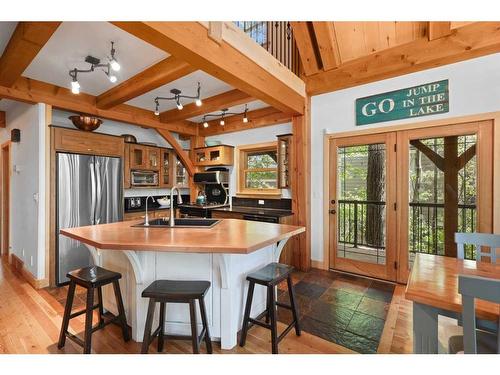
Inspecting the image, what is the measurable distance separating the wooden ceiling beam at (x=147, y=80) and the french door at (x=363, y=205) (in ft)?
7.52

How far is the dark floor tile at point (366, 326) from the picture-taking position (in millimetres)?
2090

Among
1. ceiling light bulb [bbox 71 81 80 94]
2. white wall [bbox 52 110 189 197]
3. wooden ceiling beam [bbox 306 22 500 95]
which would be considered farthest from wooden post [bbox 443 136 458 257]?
white wall [bbox 52 110 189 197]

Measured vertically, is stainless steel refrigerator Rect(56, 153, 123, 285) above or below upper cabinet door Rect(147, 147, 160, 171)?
below

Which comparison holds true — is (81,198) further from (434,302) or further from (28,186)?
(434,302)

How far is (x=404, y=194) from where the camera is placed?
10.2 ft

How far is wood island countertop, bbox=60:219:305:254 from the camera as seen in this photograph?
1610 mm

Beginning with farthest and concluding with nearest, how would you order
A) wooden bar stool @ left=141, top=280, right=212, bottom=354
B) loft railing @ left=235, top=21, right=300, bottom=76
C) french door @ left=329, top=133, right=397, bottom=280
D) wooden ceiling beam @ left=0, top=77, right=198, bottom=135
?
loft railing @ left=235, top=21, right=300, bottom=76 < french door @ left=329, top=133, right=397, bottom=280 < wooden ceiling beam @ left=0, top=77, right=198, bottom=135 < wooden bar stool @ left=141, top=280, right=212, bottom=354

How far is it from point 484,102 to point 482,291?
2.65 meters

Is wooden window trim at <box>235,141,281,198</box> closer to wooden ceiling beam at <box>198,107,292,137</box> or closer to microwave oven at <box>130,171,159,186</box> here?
wooden ceiling beam at <box>198,107,292,137</box>

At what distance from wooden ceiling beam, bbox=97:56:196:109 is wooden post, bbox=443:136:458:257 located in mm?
2989

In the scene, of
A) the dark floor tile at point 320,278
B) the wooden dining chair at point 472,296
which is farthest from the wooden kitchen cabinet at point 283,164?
the wooden dining chair at point 472,296

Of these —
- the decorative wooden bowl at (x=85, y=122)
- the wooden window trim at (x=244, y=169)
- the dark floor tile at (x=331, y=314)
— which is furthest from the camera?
the wooden window trim at (x=244, y=169)

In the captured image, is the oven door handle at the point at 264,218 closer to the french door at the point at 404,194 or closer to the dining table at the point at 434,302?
the french door at the point at 404,194
